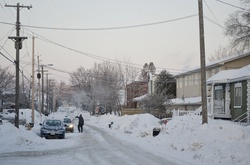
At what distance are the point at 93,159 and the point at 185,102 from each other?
34.7 metres

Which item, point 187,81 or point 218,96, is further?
point 187,81

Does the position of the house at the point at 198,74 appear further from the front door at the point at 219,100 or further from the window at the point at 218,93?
the front door at the point at 219,100

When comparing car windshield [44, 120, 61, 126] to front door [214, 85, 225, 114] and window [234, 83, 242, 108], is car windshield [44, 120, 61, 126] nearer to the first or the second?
front door [214, 85, 225, 114]

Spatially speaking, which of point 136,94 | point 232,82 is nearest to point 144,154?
point 232,82

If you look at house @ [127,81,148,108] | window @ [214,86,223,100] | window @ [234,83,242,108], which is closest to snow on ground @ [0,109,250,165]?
window @ [234,83,242,108]

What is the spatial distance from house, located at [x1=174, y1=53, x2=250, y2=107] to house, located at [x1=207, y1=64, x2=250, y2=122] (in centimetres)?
674

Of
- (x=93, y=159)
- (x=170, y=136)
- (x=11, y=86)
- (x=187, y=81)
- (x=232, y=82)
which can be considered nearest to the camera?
(x=93, y=159)

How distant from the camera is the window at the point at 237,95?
29.3 metres

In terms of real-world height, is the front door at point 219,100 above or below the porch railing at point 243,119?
above

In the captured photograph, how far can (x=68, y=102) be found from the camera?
543 feet

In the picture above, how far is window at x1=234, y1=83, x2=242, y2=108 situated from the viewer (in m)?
29.3

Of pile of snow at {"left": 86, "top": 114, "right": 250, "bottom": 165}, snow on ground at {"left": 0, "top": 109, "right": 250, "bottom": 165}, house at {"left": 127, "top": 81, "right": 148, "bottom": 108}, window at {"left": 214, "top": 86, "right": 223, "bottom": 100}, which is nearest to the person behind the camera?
pile of snow at {"left": 86, "top": 114, "right": 250, "bottom": 165}

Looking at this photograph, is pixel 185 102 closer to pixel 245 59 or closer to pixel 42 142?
pixel 245 59

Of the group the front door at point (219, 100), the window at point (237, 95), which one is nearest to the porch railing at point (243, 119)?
the window at point (237, 95)
